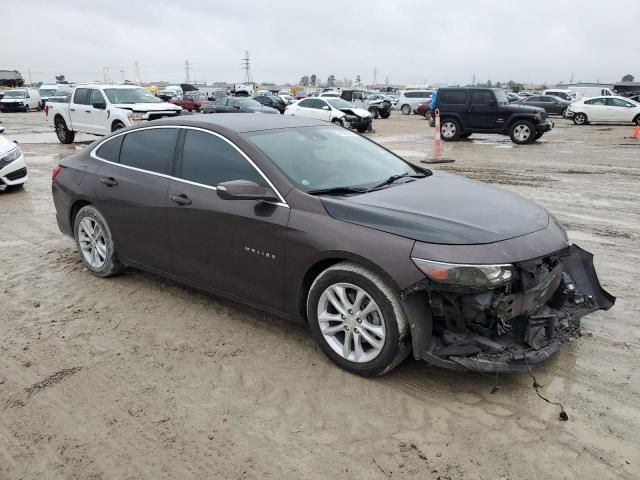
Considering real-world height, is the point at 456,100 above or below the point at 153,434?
above

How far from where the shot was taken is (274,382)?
3.35 m

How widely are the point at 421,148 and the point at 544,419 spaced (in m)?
14.4

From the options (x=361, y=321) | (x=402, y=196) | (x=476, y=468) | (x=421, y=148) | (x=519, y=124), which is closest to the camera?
(x=476, y=468)

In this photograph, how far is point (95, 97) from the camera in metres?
16.2

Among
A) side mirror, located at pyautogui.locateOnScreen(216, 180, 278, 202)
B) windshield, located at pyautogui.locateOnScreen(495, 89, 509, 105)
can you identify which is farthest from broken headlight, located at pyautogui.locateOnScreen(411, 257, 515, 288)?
windshield, located at pyautogui.locateOnScreen(495, 89, 509, 105)

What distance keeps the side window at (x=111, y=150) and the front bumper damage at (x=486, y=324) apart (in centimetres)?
318

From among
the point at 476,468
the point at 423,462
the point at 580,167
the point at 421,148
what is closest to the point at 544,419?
the point at 476,468

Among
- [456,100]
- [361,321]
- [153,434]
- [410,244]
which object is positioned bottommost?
[153,434]

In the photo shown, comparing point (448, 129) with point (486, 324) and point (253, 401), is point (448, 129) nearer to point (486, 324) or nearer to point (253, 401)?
point (486, 324)

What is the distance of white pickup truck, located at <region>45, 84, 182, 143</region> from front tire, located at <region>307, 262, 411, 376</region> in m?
13.3

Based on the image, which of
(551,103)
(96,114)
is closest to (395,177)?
(96,114)

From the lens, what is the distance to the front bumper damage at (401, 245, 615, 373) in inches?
119

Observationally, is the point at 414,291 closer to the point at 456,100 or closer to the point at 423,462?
the point at 423,462

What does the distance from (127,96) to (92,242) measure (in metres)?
12.4
